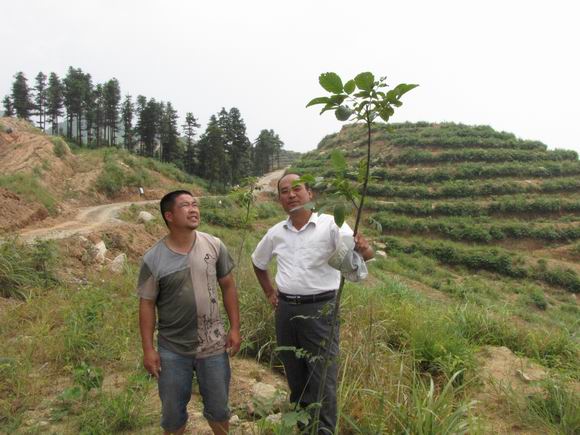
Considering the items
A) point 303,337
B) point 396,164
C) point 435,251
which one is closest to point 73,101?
point 396,164

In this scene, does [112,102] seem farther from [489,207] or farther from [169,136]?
[489,207]

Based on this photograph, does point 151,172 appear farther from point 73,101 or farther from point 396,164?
point 73,101

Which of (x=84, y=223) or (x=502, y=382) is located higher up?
(x=84, y=223)

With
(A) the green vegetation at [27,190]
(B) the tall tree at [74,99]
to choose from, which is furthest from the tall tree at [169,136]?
(A) the green vegetation at [27,190]

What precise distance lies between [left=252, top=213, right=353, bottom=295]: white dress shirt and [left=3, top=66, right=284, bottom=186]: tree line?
1239 inches

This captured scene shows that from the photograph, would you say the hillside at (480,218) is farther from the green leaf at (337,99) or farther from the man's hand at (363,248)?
the green leaf at (337,99)

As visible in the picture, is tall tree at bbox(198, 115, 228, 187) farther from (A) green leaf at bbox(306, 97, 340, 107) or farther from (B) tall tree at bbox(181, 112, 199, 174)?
(A) green leaf at bbox(306, 97, 340, 107)

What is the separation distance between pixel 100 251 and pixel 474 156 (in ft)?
93.7

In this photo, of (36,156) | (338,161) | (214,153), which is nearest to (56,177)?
(36,156)

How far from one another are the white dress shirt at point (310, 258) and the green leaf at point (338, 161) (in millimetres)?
811

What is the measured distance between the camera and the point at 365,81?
1235mm

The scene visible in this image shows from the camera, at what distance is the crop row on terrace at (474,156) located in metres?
29.3

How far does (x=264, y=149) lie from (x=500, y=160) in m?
32.0

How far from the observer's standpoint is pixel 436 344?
11.4ft
